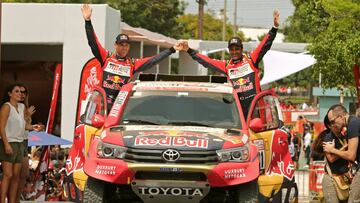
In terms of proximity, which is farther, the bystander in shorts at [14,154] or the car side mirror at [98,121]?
the bystander in shorts at [14,154]

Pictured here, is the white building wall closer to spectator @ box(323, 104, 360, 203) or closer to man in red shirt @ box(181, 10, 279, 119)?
man in red shirt @ box(181, 10, 279, 119)

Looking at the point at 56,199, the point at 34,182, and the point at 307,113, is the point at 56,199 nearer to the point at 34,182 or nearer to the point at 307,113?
the point at 34,182

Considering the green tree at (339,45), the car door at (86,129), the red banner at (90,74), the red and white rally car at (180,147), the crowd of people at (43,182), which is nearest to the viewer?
the red and white rally car at (180,147)

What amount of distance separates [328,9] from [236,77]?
53.7 feet

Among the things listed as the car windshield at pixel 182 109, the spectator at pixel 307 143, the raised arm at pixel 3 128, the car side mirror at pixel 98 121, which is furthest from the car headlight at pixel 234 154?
the spectator at pixel 307 143

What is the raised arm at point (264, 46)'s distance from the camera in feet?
44.0

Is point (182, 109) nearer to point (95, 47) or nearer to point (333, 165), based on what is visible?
point (333, 165)

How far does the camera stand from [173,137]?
1077cm

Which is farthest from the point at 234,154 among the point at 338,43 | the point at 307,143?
the point at 307,143

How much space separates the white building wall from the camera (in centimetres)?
2522

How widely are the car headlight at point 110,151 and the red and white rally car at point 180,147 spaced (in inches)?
0.4

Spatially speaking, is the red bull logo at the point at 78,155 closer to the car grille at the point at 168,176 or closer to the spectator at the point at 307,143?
the car grille at the point at 168,176

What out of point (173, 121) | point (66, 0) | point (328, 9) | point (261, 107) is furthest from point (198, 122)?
point (66, 0)

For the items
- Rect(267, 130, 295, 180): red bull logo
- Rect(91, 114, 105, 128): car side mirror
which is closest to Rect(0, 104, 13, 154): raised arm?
Rect(91, 114, 105, 128): car side mirror
